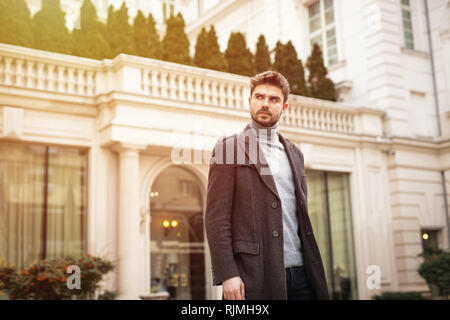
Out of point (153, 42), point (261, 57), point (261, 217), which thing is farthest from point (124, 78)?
point (261, 217)

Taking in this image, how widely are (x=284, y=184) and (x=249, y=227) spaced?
28 cm

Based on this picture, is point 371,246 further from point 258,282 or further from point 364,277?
point 258,282

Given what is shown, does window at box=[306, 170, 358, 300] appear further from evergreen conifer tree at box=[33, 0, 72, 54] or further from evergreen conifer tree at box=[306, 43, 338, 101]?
evergreen conifer tree at box=[33, 0, 72, 54]

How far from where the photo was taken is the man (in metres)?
2.35

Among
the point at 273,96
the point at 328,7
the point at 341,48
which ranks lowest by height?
the point at 273,96

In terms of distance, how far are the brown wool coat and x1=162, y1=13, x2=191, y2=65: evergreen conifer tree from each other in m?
9.56

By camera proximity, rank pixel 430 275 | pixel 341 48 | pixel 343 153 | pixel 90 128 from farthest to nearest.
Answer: pixel 341 48
pixel 343 153
pixel 430 275
pixel 90 128

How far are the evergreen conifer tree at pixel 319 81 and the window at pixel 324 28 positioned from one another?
4.19ft

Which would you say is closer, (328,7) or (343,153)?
(343,153)

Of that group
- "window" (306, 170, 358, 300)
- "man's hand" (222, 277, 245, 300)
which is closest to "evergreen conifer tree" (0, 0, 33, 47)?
"window" (306, 170, 358, 300)

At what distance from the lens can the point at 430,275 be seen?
41.4ft
